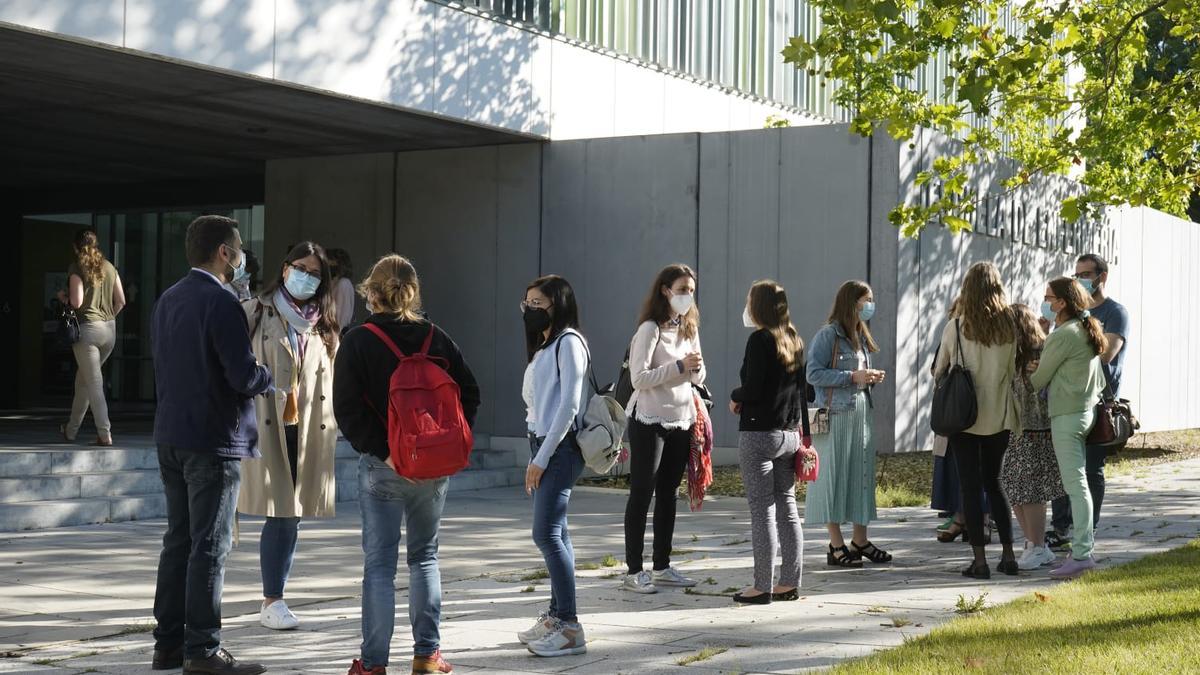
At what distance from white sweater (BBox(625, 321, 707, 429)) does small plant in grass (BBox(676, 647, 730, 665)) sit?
202 cm

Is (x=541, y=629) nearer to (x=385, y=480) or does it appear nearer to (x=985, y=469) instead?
(x=385, y=480)

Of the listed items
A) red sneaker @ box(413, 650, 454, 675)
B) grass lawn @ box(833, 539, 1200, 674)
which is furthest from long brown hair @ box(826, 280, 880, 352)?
red sneaker @ box(413, 650, 454, 675)

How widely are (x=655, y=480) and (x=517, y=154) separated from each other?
9.60 m

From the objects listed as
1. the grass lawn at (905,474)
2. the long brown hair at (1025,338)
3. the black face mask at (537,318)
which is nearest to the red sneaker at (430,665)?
the black face mask at (537,318)

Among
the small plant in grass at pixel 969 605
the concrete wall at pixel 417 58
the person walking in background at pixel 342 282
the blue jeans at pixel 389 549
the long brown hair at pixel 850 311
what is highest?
the concrete wall at pixel 417 58

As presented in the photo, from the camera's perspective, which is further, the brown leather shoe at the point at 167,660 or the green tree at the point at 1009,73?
the green tree at the point at 1009,73

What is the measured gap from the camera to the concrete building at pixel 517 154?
13.9 meters

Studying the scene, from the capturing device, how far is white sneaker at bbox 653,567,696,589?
28.3 ft

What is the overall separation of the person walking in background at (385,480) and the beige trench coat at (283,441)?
1.39m

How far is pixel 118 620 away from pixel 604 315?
10.1 m

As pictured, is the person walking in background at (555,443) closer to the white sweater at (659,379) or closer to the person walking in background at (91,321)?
the white sweater at (659,379)

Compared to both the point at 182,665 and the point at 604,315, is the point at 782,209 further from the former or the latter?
the point at 182,665

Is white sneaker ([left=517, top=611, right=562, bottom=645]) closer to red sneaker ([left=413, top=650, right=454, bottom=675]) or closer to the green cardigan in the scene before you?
red sneaker ([left=413, top=650, right=454, bottom=675])

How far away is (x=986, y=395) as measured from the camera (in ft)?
29.2
